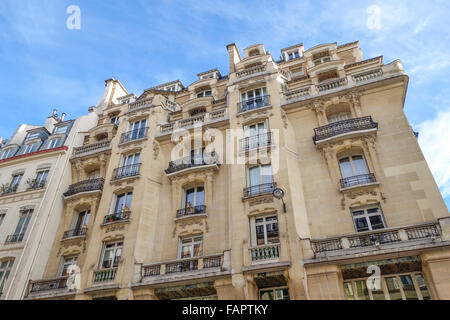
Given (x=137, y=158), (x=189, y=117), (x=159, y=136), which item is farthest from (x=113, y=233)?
(x=189, y=117)

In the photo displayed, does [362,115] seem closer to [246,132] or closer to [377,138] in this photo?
[377,138]

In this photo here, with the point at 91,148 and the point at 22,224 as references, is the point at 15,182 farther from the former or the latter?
the point at 91,148

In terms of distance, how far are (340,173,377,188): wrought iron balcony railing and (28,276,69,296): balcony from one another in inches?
597

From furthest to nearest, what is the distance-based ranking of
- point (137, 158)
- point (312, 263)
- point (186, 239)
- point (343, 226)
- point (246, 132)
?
point (137, 158) < point (246, 132) < point (186, 239) < point (343, 226) < point (312, 263)

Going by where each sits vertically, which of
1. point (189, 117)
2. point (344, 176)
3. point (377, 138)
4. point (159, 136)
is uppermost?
point (189, 117)

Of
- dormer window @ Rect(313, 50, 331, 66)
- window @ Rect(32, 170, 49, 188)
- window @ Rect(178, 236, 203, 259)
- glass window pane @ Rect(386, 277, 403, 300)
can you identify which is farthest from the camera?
dormer window @ Rect(313, 50, 331, 66)

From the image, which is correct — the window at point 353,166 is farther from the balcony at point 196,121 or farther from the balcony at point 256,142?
the balcony at point 196,121

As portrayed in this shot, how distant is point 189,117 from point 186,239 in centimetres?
868

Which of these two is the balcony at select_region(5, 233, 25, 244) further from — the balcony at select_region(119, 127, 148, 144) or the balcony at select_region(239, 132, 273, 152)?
the balcony at select_region(239, 132, 273, 152)

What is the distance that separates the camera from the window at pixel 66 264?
59.0 feet

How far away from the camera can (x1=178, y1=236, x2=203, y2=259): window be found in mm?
15945

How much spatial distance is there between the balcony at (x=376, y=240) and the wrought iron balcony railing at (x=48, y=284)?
13345 millimetres

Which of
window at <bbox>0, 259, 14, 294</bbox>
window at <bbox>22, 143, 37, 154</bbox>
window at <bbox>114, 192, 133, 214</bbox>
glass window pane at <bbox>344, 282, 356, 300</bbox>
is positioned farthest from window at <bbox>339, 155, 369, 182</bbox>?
window at <bbox>22, 143, 37, 154</bbox>

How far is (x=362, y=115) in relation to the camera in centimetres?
1700
